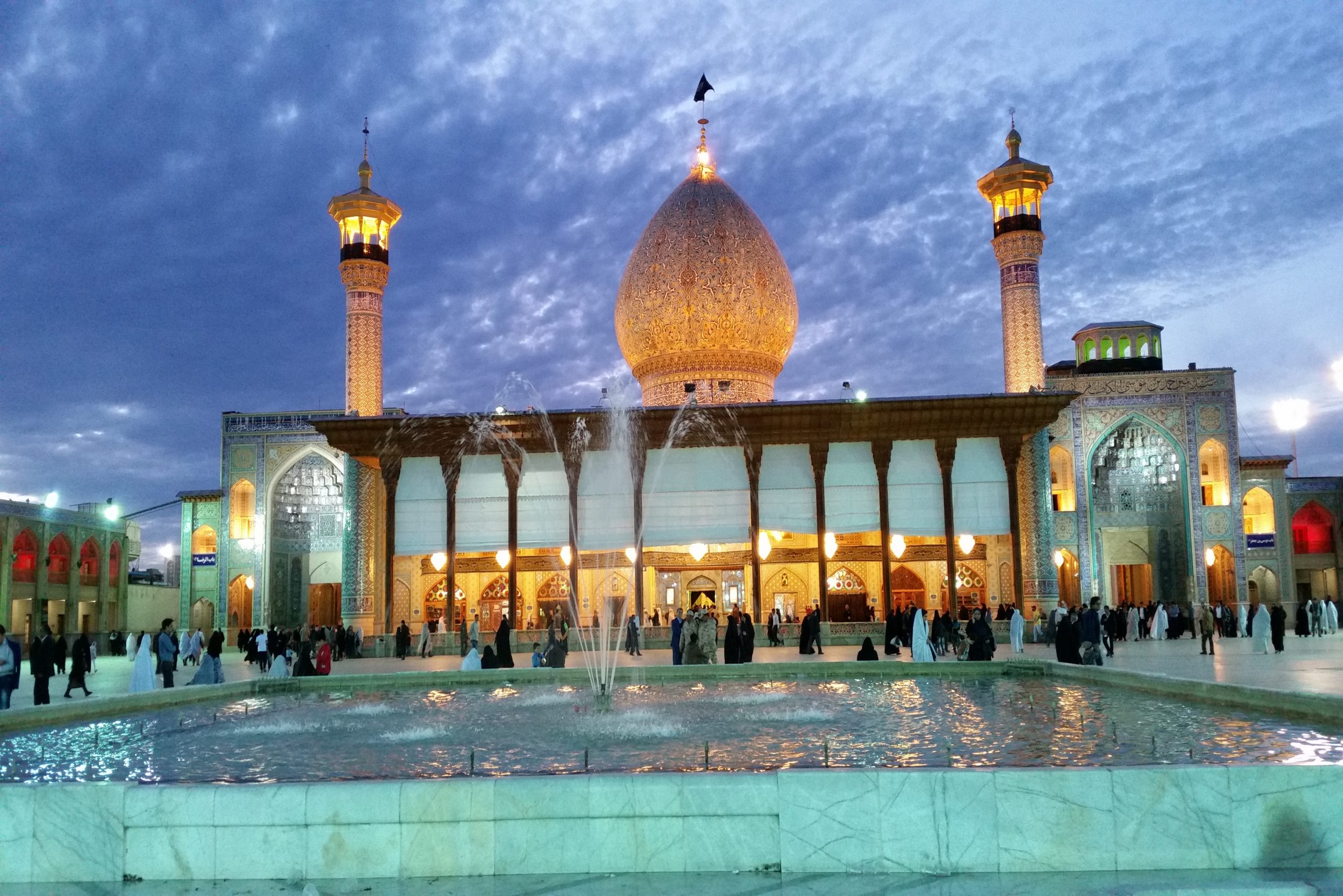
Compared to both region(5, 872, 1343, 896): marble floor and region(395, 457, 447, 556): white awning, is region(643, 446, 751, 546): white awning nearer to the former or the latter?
region(395, 457, 447, 556): white awning

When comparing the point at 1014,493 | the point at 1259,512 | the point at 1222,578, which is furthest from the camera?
the point at 1259,512

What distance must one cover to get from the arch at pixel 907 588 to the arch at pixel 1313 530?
17.3 meters

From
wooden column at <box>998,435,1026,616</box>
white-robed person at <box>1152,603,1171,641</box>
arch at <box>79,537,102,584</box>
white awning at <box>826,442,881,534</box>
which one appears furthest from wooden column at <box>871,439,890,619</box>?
arch at <box>79,537,102,584</box>

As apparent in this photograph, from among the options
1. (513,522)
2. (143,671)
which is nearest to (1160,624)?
(513,522)

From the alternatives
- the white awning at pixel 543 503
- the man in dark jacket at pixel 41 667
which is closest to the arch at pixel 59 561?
the white awning at pixel 543 503

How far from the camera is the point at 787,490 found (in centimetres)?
2656

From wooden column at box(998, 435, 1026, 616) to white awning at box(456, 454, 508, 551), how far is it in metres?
12.0

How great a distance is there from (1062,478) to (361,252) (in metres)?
21.5

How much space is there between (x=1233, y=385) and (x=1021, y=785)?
30382 millimetres

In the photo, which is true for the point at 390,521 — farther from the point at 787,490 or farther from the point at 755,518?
the point at 787,490

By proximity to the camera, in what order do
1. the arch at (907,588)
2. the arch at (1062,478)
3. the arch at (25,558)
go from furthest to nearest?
the arch at (25,558) < the arch at (1062,478) < the arch at (907,588)

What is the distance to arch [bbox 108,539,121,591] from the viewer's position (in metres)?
40.5

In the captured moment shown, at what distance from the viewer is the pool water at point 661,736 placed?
25.0 ft

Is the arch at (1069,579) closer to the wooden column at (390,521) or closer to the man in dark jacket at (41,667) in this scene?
the wooden column at (390,521)
